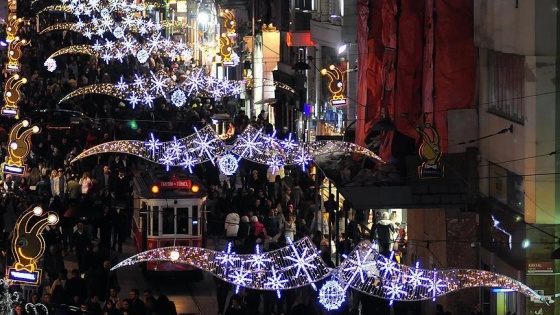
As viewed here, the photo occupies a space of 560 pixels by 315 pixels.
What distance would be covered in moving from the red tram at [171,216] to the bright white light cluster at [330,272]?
723cm

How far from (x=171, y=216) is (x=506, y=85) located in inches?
315

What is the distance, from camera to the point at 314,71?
169ft

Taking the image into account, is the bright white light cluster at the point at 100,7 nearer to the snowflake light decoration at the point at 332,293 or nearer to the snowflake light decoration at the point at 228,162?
the snowflake light decoration at the point at 228,162

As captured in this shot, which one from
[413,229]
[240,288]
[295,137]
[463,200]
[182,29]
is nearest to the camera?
[240,288]

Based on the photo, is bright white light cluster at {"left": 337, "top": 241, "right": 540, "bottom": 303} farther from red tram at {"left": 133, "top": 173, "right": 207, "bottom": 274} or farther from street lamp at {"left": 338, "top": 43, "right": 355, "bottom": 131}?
street lamp at {"left": 338, "top": 43, "right": 355, "bottom": 131}

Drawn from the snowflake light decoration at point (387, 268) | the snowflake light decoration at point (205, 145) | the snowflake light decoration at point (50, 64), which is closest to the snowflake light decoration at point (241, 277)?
the snowflake light decoration at point (387, 268)

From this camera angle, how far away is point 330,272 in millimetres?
27297

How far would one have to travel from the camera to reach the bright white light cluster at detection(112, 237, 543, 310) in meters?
26.8

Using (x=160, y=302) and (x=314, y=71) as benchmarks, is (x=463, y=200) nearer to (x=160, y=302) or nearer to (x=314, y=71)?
(x=160, y=302)

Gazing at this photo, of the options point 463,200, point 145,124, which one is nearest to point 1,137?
point 145,124

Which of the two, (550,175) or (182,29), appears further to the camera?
(182,29)

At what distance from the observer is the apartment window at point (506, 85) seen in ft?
99.5

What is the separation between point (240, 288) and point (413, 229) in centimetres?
673

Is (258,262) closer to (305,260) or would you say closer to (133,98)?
(305,260)
